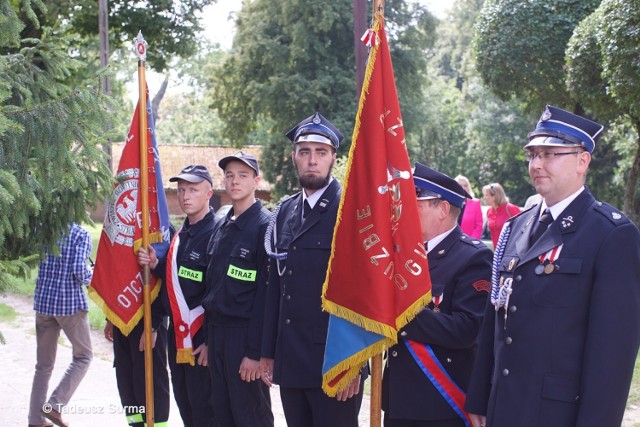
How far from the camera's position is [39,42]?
5.48 meters

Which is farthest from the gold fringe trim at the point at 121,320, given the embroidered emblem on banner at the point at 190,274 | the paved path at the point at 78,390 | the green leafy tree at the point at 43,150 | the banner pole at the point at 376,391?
the banner pole at the point at 376,391

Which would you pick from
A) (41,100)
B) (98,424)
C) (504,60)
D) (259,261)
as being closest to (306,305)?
(259,261)

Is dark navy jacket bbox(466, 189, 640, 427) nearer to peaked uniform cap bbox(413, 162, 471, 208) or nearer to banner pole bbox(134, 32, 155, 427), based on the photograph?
peaked uniform cap bbox(413, 162, 471, 208)

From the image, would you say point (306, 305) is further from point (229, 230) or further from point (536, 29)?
point (536, 29)

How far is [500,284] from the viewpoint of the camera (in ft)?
11.9

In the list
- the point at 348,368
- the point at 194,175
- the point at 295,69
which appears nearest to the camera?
the point at 348,368

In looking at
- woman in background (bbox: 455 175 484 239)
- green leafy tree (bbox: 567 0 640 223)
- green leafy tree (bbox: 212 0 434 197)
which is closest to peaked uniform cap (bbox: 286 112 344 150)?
woman in background (bbox: 455 175 484 239)

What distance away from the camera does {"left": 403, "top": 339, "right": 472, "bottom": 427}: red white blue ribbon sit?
4.04 meters

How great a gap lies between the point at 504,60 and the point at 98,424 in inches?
460

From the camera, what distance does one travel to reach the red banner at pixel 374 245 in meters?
3.93

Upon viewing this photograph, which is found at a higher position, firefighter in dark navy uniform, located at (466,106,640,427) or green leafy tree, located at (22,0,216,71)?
green leafy tree, located at (22,0,216,71)

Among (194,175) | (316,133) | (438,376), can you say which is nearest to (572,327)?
(438,376)

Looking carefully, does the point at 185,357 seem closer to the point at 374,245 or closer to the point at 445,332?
the point at 374,245

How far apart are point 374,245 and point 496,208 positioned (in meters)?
7.55
